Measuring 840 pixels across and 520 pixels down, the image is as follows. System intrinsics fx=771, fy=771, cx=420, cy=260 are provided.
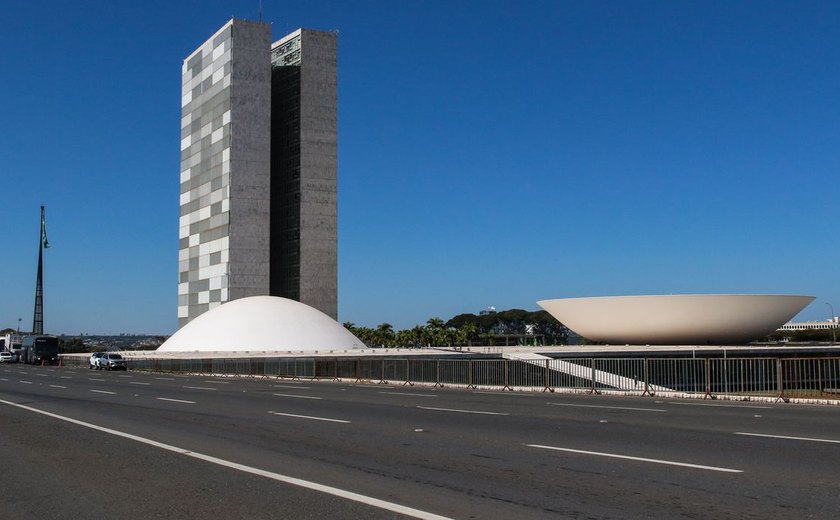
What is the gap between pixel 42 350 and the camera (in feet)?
261

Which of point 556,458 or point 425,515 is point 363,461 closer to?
point 556,458

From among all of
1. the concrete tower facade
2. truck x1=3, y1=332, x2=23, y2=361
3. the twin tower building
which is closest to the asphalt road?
truck x1=3, y1=332, x2=23, y2=361

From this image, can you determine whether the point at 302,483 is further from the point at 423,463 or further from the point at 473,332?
the point at 473,332

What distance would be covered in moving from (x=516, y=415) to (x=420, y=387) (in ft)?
50.7

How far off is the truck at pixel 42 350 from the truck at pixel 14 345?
27.8 feet

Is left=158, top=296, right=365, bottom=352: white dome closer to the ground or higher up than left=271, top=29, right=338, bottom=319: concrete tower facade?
closer to the ground

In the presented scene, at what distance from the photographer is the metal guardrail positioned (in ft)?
81.3

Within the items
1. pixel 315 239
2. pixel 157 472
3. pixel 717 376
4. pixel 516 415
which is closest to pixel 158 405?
pixel 516 415

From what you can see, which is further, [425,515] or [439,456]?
[439,456]

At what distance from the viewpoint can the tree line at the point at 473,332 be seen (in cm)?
12019

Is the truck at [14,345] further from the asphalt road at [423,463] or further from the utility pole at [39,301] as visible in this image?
the asphalt road at [423,463]

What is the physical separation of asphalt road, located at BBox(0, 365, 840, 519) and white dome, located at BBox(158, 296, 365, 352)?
195 ft

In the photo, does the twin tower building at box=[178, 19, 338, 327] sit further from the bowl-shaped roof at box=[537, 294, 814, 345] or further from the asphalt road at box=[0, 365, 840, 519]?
the asphalt road at box=[0, 365, 840, 519]

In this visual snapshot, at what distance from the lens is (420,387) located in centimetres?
3256
